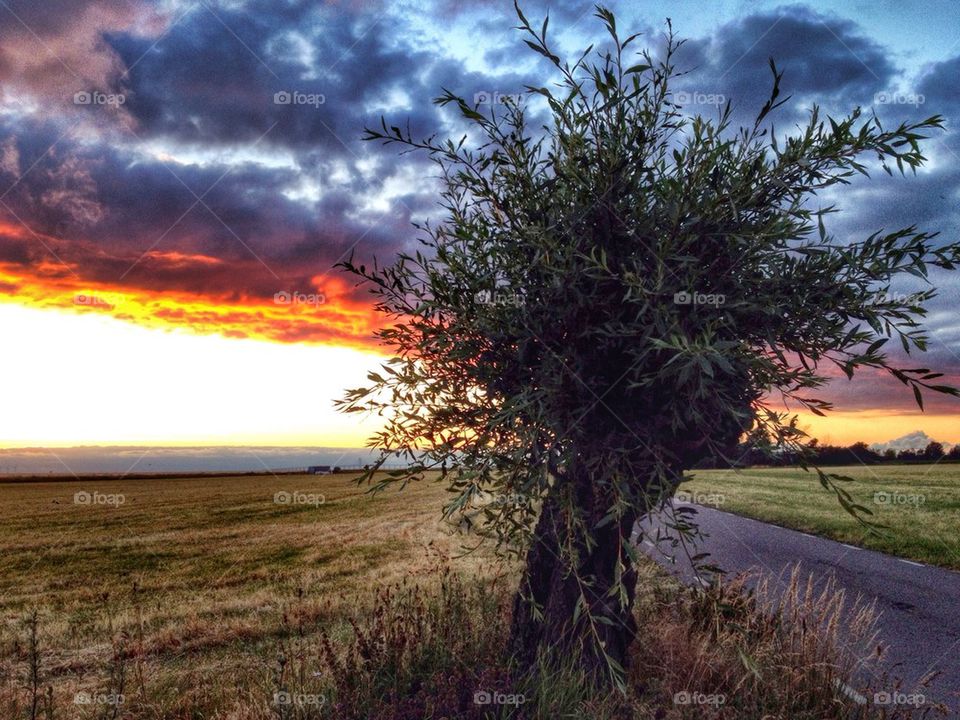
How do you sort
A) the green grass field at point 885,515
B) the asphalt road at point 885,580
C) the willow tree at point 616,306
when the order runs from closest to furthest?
1. the willow tree at point 616,306
2. the asphalt road at point 885,580
3. the green grass field at point 885,515

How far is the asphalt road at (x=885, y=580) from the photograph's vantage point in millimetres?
9086

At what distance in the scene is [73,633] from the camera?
46.5 ft

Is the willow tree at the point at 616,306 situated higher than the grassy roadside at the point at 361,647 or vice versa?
the willow tree at the point at 616,306

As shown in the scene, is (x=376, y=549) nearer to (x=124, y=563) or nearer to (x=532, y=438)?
(x=124, y=563)

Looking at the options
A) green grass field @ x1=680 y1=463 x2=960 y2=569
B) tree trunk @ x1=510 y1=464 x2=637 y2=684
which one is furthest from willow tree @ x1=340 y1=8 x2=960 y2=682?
green grass field @ x1=680 y1=463 x2=960 y2=569

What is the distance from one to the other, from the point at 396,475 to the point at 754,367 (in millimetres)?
3259

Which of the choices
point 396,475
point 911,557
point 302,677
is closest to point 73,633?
point 302,677

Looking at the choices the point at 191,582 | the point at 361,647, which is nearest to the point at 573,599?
the point at 361,647

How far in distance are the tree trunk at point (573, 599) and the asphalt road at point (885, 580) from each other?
1.91ft

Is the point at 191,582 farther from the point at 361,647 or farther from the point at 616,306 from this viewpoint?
the point at 616,306

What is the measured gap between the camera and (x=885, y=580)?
1455cm

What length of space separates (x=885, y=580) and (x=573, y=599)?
11.5m

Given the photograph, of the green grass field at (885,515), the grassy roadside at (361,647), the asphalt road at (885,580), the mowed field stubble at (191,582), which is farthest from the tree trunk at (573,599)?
the green grass field at (885,515)

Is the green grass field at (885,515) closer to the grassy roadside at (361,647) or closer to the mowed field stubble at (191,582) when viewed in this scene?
the grassy roadside at (361,647)
